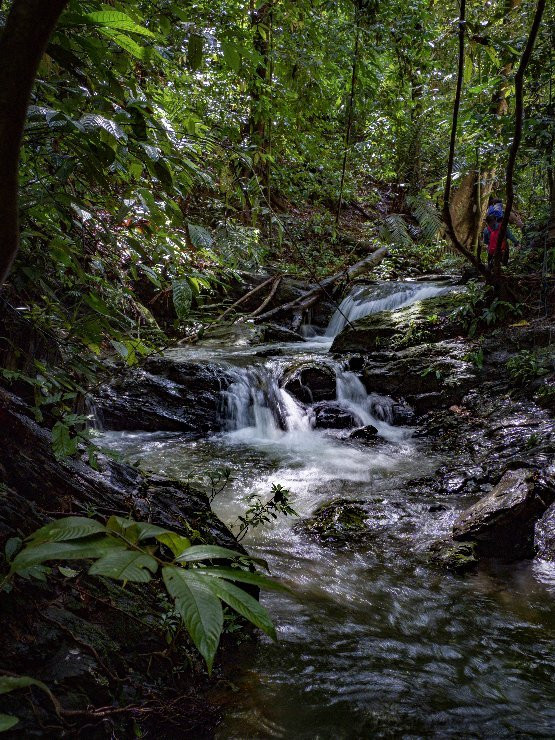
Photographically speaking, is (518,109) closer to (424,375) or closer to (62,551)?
(424,375)

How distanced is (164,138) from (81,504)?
1.57 metres

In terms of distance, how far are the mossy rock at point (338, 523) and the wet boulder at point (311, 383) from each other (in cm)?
358

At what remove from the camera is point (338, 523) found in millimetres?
4395

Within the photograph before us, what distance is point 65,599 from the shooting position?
1.71 metres

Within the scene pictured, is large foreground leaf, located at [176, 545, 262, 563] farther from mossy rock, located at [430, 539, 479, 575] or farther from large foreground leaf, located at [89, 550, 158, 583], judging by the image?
mossy rock, located at [430, 539, 479, 575]

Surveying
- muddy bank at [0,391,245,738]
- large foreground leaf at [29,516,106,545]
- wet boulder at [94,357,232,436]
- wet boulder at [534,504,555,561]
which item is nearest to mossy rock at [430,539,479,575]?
wet boulder at [534,504,555,561]

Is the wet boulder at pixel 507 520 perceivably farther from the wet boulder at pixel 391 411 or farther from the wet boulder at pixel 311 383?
the wet boulder at pixel 311 383

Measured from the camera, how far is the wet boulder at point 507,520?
3891mm

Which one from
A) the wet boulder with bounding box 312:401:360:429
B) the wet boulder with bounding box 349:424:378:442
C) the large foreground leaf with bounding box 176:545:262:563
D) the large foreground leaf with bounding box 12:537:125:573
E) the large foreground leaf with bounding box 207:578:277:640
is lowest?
the wet boulder with bounding box 349:424:378:442

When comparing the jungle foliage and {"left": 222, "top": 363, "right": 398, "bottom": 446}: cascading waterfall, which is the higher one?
the jungle foliage

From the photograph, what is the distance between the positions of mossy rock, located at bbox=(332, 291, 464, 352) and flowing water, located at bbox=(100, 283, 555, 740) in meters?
3.12

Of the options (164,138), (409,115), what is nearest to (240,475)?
(164,138)

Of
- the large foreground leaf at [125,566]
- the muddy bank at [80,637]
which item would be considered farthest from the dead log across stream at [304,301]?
the large foreground leaf at [125,566]

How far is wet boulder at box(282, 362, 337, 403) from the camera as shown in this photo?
327 inches
